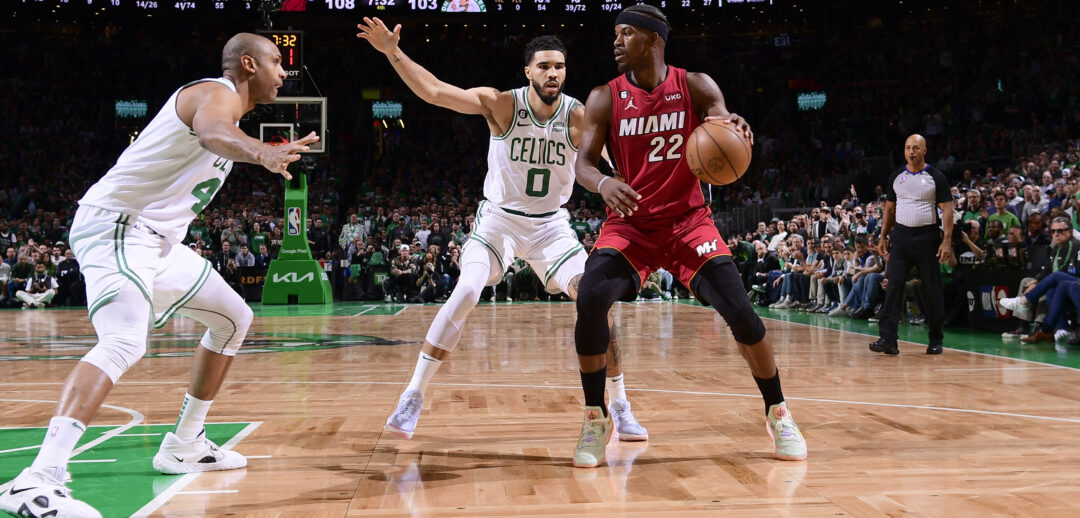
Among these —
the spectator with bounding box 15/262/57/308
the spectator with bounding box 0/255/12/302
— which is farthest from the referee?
the spectator with bounding box 0/255/12/302

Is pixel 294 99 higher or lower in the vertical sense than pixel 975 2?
lower

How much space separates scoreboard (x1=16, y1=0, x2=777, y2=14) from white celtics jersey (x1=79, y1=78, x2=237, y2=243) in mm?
25564

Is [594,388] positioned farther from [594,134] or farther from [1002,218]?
[1002,218]

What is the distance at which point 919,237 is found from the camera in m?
7.95

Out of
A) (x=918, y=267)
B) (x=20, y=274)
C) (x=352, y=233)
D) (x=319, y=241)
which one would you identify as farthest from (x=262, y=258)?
(x=918, y=267)

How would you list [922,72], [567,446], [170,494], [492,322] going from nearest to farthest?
[170,494] < [567,446] < [492,322] < [922,72]

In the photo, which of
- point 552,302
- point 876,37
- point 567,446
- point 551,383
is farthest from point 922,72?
point 567,446

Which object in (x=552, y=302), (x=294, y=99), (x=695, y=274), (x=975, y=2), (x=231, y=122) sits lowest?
(x=552, y=302)

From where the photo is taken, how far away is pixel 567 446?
4172mm

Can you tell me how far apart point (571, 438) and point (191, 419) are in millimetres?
1771

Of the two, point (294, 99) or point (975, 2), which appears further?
point (975, 2)

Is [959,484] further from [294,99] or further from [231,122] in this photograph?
[294,99]

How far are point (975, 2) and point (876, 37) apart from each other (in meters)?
3.24

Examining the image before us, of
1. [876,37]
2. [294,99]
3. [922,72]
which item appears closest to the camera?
[294,99]
